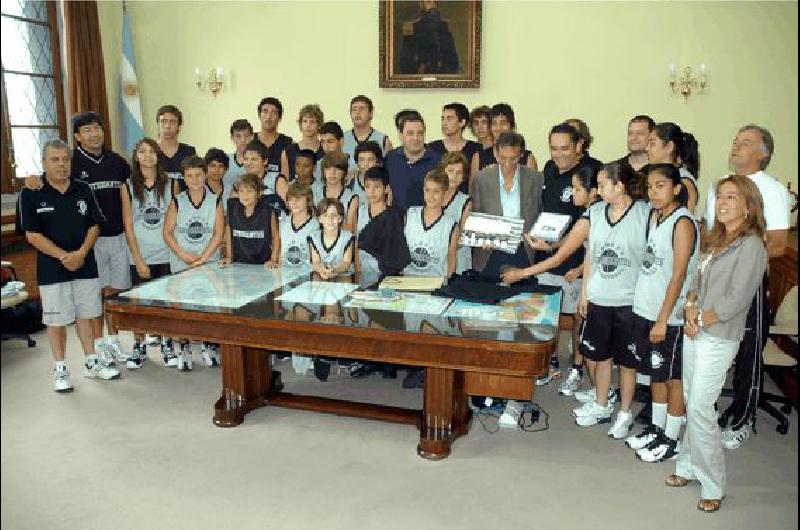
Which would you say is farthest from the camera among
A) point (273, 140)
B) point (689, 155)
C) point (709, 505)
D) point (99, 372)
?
point (273, 140)

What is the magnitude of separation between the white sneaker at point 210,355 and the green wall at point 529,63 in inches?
132

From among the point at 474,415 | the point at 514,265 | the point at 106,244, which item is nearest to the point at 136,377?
the point at 106,244

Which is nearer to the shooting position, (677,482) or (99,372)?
(677,482)

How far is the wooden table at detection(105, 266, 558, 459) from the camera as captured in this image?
2826mm

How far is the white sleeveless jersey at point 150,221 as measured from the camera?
4.63 meters

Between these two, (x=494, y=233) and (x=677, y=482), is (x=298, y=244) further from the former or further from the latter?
(x=677, y=482)

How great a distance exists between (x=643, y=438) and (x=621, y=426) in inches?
6.1

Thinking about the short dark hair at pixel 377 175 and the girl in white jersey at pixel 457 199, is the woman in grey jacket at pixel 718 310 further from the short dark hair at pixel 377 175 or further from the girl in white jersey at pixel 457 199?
the short dark hair at pixel 377 175

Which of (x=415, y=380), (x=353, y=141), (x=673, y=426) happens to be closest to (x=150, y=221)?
(x=353, y=141)

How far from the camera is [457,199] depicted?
425 cm

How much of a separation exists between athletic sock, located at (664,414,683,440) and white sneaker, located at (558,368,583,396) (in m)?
0.87

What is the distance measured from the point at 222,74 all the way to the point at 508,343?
593cm

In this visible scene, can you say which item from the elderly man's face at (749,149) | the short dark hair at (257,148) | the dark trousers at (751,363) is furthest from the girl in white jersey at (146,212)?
the dark trousers at (751,363)

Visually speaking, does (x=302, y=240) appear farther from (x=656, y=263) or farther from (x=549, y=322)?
(x=656, y=263)
